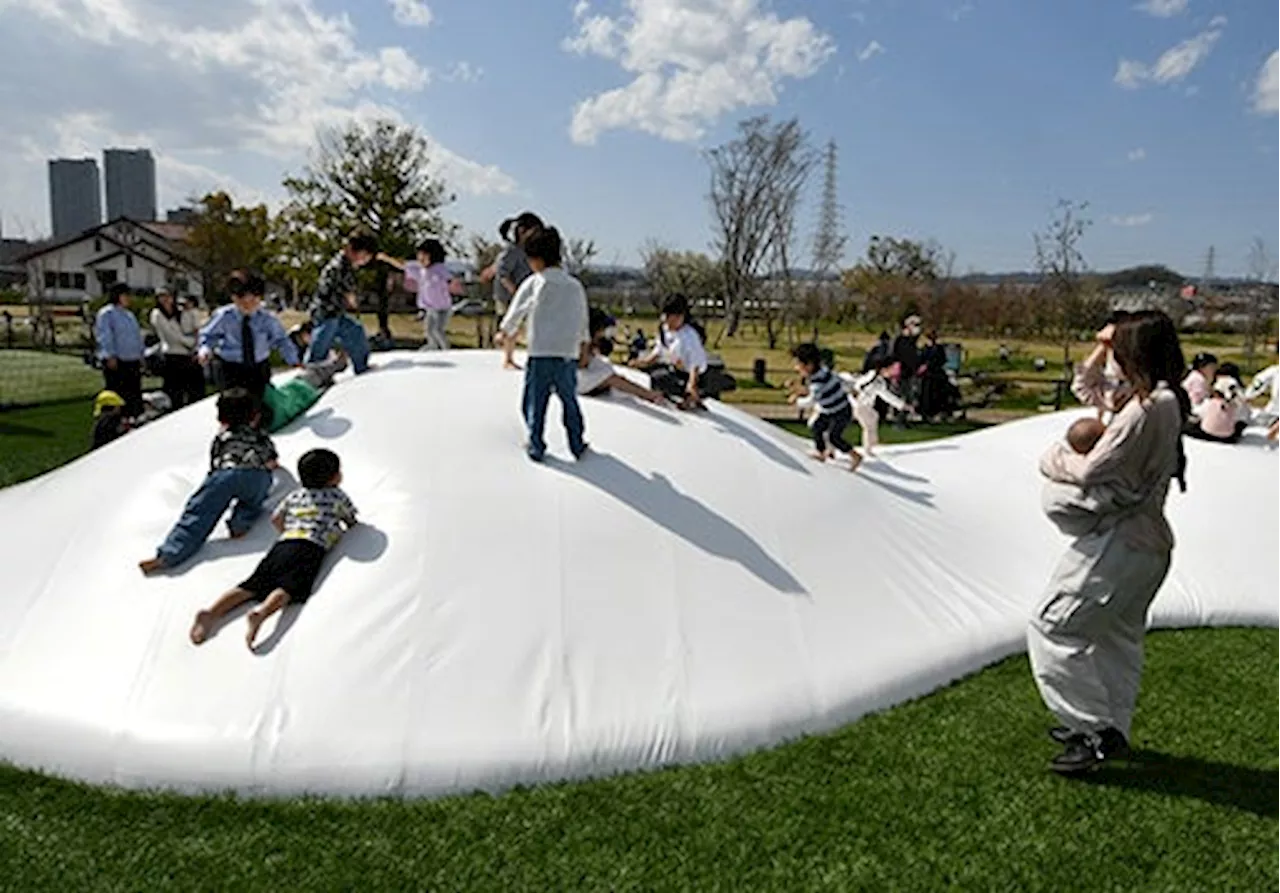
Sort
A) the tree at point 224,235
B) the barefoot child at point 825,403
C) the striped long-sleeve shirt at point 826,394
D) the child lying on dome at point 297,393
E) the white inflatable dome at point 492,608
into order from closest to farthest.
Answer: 1. the white inflatable dome at point 492,608
2. the child lying on dome at point 297,393
3. the barefoot child at point 825,403
4. the striped long-sleeve shirt at point 826,394
5. the tree at point 224,235

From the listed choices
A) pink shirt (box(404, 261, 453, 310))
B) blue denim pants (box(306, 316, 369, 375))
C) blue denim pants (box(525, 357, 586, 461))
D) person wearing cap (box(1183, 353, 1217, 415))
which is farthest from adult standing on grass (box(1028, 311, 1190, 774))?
person wearing cap (box(1183, 353, 1217, 415))

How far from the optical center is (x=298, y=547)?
4.44 meters

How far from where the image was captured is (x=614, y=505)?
508 cm

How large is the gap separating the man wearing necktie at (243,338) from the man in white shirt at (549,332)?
2063mm

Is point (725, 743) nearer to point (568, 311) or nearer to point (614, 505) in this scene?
point (614, 505)

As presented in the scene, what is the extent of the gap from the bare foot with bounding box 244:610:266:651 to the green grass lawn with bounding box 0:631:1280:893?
30.0 inches

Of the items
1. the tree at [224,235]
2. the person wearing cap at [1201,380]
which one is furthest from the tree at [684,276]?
the person wearing cap at [1201,380]

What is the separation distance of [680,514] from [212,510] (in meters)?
2.52

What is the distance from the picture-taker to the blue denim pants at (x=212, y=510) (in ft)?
15.3

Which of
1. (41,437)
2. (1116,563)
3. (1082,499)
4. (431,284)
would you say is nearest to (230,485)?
(431,284)

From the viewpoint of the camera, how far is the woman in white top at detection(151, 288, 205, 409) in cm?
1059

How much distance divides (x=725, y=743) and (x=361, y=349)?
4.00 m

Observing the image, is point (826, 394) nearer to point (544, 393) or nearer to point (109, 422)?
point (544, 393)

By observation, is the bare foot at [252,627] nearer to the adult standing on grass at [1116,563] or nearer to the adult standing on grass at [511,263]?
the adult standing on grass at [511,263]
